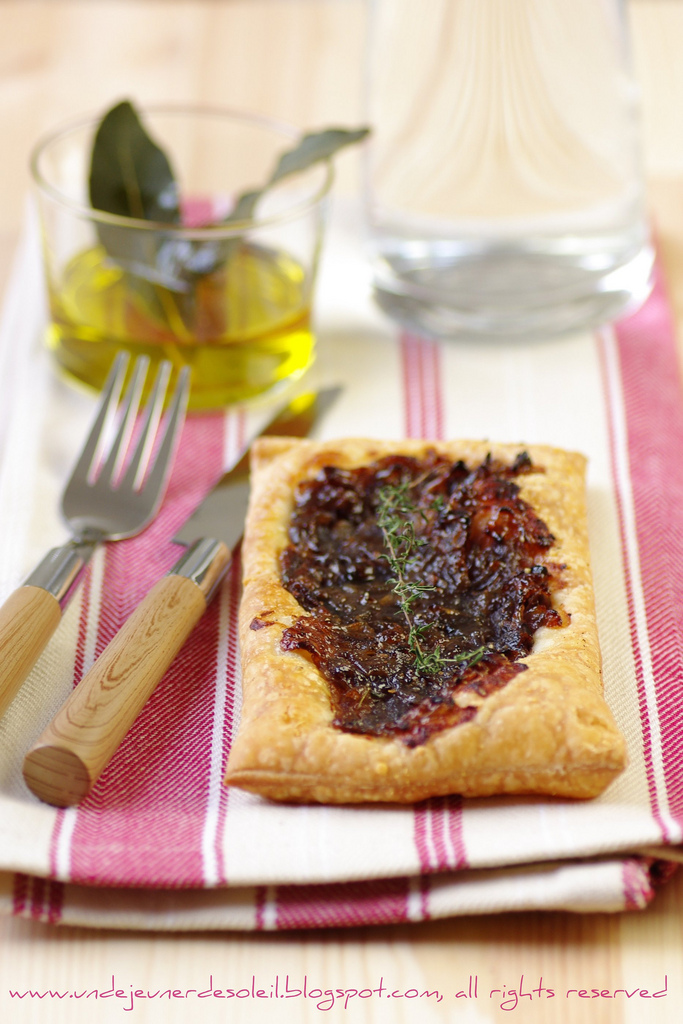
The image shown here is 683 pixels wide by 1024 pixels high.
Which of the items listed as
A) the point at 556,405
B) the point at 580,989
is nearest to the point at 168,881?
the point at 580,989

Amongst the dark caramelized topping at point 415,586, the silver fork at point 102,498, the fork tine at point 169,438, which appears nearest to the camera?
the dark caramelized topping at point 415,586

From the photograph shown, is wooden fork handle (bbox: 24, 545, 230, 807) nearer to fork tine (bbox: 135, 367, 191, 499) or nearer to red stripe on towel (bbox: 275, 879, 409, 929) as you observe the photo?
red stripe on towel (bbox: 275, 879, 409, 929)

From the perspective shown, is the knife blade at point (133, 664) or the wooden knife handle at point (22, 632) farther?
the wooden knife handle at point (22, 632)

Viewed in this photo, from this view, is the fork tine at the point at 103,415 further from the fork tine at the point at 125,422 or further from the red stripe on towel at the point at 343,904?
the red stripe on towel at the point at 343,904

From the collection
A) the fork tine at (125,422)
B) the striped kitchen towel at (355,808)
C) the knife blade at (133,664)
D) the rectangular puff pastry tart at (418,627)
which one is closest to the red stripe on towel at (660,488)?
the striped kitchen towel at (355,808)

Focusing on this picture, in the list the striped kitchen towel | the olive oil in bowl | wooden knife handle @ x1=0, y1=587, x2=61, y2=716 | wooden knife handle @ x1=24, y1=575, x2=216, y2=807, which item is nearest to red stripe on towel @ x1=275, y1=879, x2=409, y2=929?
the striped kitchen towel

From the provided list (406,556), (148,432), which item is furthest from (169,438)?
(406,556)
